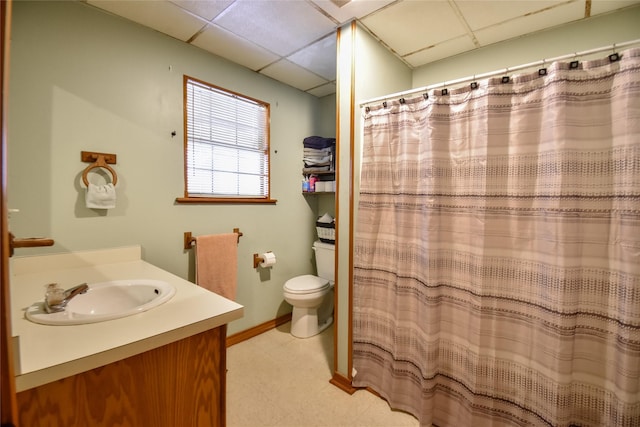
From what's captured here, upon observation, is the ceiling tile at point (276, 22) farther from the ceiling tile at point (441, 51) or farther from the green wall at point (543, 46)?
the green wall at point (543, 46)

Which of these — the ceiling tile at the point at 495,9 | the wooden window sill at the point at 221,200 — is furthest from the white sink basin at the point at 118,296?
the ceiling tile at the point at 495,9

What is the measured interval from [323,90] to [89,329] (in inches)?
100

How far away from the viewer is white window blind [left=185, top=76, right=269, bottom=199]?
2008 millimetres

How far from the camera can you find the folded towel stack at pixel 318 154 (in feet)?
8.60

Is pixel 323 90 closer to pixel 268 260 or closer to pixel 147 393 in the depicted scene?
pixel 268 260

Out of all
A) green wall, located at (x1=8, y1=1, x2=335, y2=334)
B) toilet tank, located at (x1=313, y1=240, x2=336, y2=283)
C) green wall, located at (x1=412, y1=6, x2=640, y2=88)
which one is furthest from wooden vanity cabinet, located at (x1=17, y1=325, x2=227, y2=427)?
green wall, located at (x1=412, y1=6, x2=640, y2=88)

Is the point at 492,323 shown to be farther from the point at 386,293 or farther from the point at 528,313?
the point at 386,293

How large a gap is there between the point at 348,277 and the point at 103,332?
1.25 m

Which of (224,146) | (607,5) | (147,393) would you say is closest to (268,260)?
(224,146)

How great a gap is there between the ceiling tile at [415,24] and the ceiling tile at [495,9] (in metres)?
0.07

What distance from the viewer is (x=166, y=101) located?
185 cm

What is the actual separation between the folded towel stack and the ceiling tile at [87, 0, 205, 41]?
→ 1.25m

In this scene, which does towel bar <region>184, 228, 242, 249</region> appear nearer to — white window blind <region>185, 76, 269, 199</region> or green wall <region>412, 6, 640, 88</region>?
white window blind <region>185, 76, 269, 199</region>

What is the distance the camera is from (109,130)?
1.63 metres
